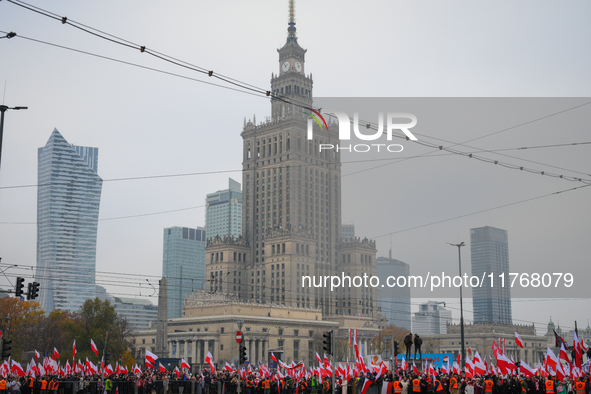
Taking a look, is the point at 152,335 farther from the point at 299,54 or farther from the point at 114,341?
the point at 299,54

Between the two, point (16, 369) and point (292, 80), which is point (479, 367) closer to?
point (16, 369)

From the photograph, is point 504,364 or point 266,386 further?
point 266,386

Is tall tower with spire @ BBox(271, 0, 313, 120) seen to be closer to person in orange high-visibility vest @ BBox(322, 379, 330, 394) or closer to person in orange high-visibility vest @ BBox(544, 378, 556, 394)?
person in orange high-visibility vest @ BBox(322, 379, 330, 394)

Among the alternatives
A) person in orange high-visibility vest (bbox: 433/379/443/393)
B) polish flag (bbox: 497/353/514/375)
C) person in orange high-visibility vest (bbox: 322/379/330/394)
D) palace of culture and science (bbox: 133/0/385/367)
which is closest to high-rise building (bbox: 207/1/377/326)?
palace of culture and science (bbox: 133/0/385/367)

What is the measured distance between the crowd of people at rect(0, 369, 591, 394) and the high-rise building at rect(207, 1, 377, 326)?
12116 cm

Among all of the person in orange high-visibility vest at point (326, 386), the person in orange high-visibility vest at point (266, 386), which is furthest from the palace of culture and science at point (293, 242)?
the person in orange high-visibility vest at point (326, 386)

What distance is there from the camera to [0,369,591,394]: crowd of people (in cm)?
3067

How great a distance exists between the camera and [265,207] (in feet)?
618

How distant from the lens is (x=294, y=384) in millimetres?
41875

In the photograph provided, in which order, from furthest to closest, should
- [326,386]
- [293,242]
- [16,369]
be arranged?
[293,242] < [16,369] < [326,386]

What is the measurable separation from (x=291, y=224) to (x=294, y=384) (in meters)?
135

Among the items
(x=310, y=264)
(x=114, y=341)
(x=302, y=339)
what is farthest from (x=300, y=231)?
(x=114, y=341)

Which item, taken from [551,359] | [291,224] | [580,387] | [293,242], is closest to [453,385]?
[551,359]

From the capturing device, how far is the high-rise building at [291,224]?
174m
